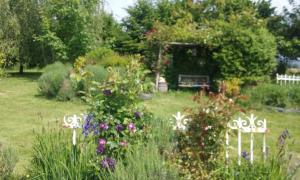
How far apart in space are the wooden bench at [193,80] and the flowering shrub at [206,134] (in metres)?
12.7

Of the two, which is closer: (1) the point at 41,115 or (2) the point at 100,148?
(2) the point at 100,148

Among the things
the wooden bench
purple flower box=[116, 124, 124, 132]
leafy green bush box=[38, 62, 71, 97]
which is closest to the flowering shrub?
purple flower box=[116, 124, 124, 132]

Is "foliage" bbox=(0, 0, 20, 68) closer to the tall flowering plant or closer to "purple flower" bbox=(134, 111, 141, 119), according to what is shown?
the tall flowering plant

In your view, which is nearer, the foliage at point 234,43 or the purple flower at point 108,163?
the purple flower at point 108,163

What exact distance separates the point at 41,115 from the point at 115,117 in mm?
2540

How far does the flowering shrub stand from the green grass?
2.03 metres

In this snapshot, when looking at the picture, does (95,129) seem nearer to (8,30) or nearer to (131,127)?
(131,127)

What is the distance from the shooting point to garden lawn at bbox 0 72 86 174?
268 inches

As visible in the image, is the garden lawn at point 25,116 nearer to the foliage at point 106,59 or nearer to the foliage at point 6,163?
the foliage at point 6,163

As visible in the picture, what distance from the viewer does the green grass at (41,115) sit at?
712 cm

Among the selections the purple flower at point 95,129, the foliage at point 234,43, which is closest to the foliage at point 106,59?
the foliage at point 234,43

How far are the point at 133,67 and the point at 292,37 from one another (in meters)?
21.3

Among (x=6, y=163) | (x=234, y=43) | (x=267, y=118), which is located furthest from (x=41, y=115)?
(x=234, y=43)

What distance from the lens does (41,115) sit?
579cm
